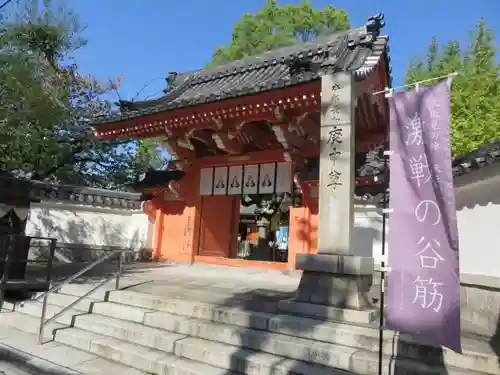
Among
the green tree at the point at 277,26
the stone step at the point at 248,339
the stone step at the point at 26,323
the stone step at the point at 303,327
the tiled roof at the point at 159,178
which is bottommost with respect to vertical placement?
the stone step at the point at 26,323

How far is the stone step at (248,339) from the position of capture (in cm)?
399

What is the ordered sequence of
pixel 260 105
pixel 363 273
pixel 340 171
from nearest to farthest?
pixel 363 273, pixel 340 171, pixel 260 105

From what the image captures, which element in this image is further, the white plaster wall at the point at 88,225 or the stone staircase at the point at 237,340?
the white plaster wall at the point at 88,225

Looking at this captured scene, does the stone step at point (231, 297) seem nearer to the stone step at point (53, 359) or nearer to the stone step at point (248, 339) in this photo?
the stone step at point (248, 339)

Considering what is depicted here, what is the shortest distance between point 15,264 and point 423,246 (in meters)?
7.26

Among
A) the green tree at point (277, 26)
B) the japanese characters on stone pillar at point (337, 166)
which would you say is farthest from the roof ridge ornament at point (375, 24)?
the green tree at point (277, 26)

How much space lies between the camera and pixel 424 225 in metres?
3.54

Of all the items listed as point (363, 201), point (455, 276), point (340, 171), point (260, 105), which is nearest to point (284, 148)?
point (260, 105)

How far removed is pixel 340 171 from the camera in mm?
5660

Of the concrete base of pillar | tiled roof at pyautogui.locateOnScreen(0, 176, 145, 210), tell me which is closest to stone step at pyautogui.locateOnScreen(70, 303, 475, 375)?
the concrete base of pillar

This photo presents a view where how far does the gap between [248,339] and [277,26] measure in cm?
1912

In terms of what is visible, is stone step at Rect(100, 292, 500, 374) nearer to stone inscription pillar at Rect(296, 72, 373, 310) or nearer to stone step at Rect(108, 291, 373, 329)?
stone step at Rect(108, 291, 373, 329)

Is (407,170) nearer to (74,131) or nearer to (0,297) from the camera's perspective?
(0,297)

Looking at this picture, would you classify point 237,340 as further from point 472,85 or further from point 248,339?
point 472,85
